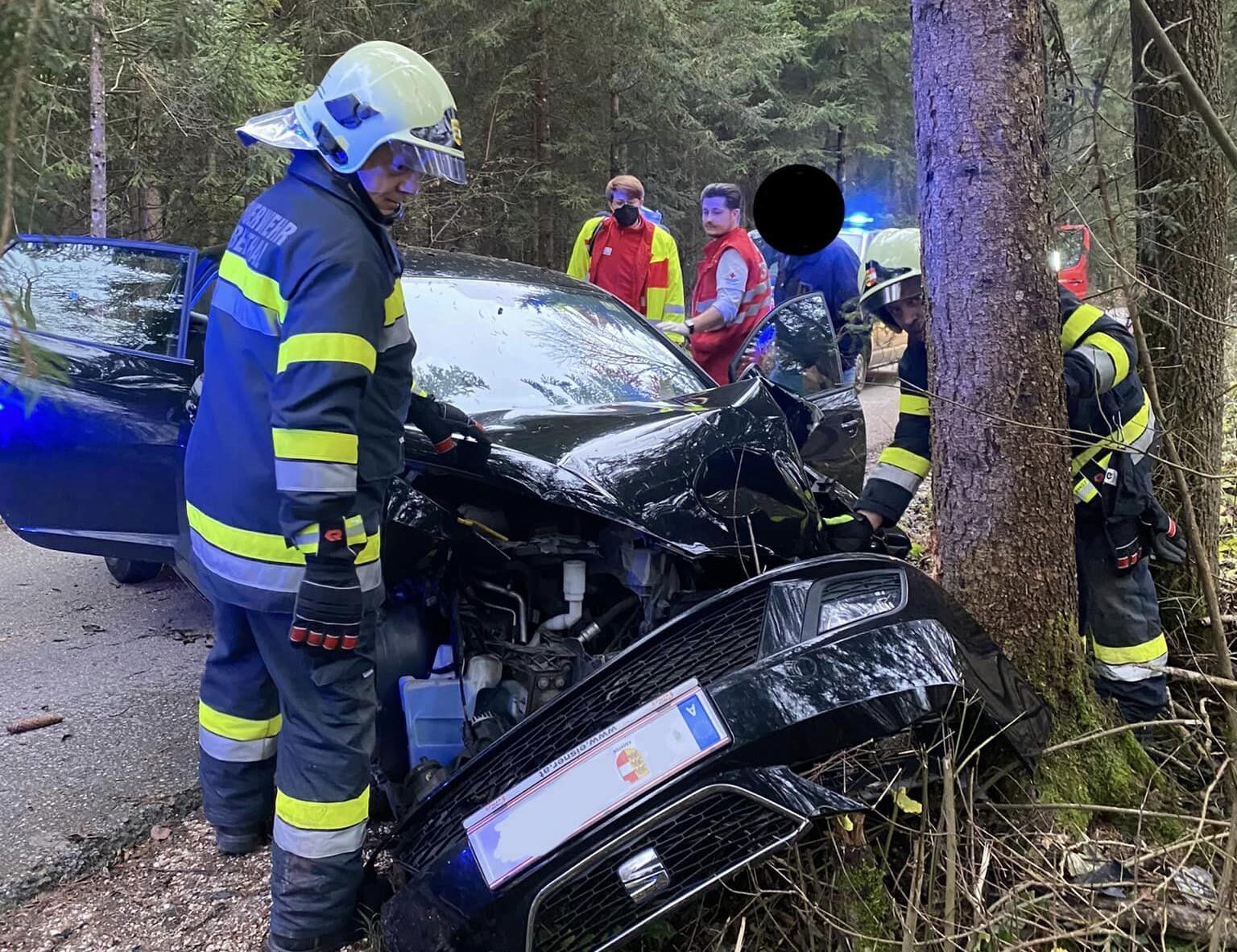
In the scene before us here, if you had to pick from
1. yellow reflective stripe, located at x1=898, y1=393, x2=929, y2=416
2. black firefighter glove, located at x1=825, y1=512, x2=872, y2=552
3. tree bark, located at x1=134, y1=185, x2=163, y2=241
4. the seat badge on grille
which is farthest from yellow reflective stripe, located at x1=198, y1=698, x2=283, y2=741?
tree bark, located at x1=134, y1=185, x2=163, y2=241

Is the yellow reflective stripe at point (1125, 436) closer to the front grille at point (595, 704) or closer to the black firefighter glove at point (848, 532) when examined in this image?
the black firefighter glove at point (848, 532)

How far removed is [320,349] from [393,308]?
0.95 feet

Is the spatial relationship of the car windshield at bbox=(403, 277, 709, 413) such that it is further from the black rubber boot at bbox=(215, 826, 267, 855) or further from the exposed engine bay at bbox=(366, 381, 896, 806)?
the black rubber boot at bbox=(215, 826, 267, 855)

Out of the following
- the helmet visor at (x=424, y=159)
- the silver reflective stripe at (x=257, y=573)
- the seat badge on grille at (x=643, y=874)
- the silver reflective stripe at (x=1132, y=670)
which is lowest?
the silver reflective stripe at (x=1132, y=670)

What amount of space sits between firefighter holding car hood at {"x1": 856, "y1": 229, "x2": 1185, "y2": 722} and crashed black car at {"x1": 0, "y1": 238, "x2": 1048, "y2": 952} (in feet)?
0.82

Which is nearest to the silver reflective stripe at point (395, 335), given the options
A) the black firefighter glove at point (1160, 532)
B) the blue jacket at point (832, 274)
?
the black firefighter glove at point (1160, 532)

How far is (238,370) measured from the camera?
2.18 metres

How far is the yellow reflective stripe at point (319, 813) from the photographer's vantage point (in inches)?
84.8

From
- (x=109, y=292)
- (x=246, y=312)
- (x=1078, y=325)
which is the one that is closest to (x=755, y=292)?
(x=1078, y=325)

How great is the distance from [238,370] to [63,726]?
174cm

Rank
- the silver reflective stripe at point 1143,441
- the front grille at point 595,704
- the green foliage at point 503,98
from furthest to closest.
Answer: the green foliage at point 503,98, the silver reflective stripe at point 1143,441, the front grille at point 595,704

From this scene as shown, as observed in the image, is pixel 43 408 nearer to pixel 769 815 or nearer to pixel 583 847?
pixel 583 847

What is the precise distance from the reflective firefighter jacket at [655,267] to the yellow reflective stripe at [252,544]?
4109 millimetres

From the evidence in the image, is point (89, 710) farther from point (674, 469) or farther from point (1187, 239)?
point (1187, 239)
